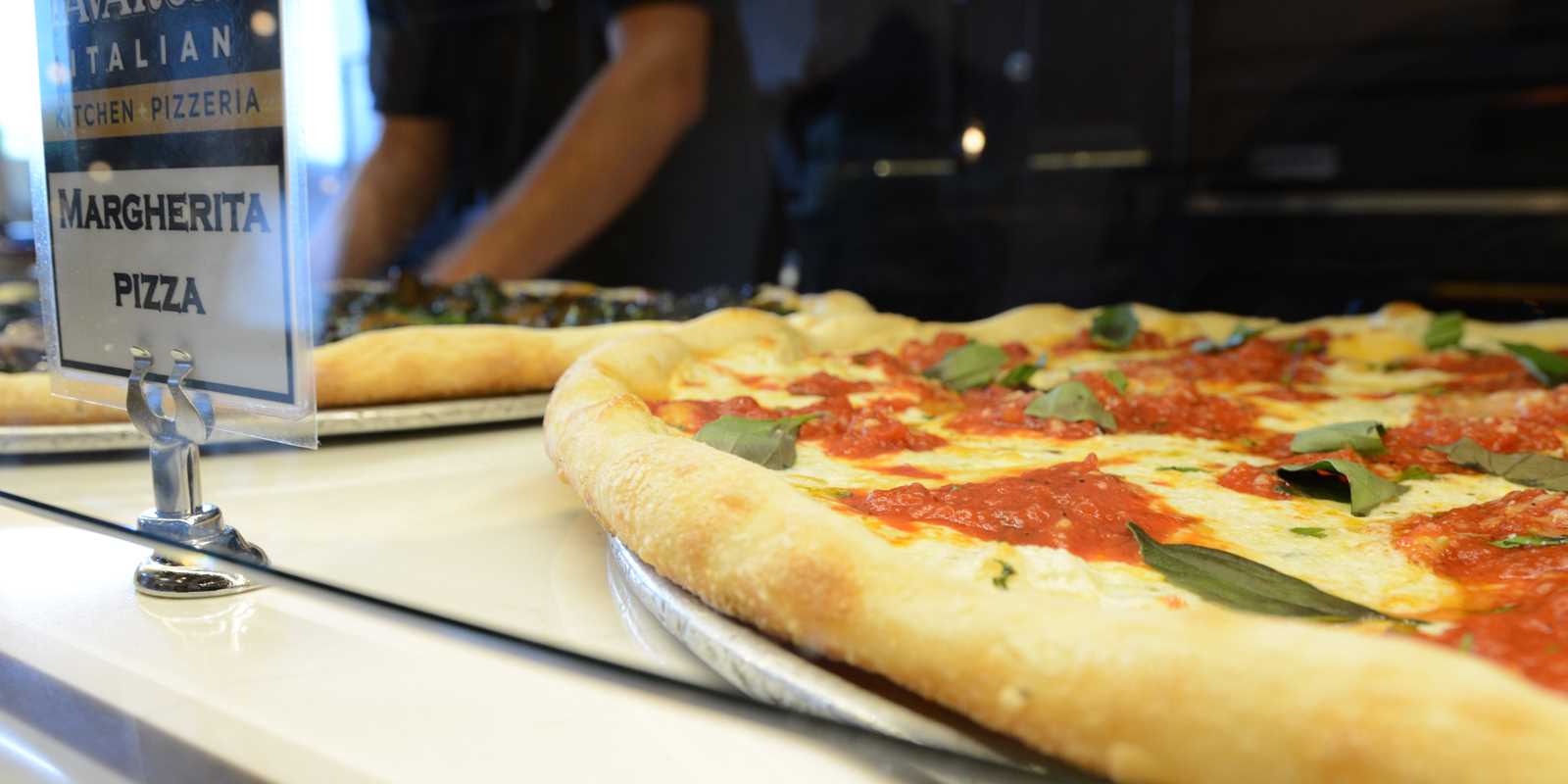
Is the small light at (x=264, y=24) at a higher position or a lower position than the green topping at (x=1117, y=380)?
higher

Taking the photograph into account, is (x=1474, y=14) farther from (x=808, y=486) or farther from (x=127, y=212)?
(x=127, y=212)

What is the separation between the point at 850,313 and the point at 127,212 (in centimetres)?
157

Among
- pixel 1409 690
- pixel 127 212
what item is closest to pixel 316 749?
pixel 127 212

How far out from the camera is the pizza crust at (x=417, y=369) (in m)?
1.52

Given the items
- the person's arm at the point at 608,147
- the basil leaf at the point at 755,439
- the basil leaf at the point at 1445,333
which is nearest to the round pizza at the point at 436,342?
the basil leaf at the point at 755,439

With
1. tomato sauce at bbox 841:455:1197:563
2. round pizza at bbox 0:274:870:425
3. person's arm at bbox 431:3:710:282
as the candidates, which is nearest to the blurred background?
person's arm at bbox 431:3:710:282

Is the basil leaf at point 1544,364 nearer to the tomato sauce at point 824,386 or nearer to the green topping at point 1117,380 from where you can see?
the green topping at point 1117,380

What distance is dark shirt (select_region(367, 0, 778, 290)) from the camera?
4371 mm

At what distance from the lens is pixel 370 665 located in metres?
0.83

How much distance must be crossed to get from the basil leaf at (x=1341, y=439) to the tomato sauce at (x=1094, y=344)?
3.06 ft

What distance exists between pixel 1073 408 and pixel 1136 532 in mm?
629

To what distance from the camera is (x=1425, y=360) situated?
2.20 m

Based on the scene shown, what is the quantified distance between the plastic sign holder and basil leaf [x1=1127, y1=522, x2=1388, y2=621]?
0.64 metres

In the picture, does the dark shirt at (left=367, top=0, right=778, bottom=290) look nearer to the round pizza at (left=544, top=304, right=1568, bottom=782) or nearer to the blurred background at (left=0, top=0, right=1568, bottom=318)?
the blurred background at (left=0, top=0, right=1568, bottom=318)
